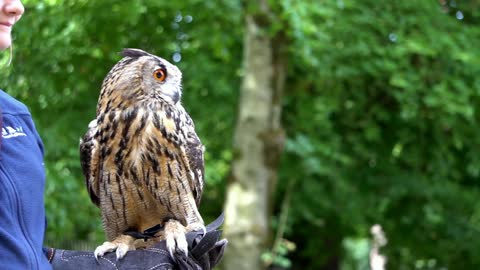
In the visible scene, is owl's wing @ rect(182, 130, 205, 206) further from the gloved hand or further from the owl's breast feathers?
the gloved hand

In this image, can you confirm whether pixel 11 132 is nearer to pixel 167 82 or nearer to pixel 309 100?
pixel 167 82

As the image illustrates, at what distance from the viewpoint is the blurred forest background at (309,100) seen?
611 centimetres

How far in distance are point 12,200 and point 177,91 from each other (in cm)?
92

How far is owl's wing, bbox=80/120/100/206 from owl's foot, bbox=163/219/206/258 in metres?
0.32

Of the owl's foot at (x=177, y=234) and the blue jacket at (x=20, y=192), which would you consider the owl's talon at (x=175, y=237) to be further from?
the blue jacket at (x=20, y=192)

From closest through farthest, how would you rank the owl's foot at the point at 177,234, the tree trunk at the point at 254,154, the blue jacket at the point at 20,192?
the blue jacket at the point at 20,192, the owl's foot at the point at 177,234, the tree trunk at the point at 254,154

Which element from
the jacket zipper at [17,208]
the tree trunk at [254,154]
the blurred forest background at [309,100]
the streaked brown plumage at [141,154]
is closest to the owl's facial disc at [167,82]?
the streaked brown plumage at [141,154]

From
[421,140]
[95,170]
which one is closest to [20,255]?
[95,170]

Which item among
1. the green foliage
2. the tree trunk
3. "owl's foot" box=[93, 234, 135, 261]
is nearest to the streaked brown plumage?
"owl's foot" box=[93, 234, 135, 261]

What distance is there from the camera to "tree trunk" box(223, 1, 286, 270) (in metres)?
6.85

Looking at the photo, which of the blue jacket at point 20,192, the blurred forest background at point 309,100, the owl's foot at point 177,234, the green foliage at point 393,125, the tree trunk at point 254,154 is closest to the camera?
the blue jacket at point 20,192

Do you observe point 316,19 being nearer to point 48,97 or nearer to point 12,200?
point 48,97

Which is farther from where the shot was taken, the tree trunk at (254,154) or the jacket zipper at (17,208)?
the tree trunk at (254,154)

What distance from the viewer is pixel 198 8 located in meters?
6.70
